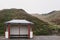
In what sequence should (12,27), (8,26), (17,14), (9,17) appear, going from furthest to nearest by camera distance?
(17,14), (9,17), (12,27), (8,26)

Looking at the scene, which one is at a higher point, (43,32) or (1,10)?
(1,10)

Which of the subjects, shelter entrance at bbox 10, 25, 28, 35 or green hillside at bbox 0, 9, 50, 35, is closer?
shelter entrance at bbox 10, 25, 28, 35

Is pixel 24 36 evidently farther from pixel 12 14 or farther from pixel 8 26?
pixel 12 14

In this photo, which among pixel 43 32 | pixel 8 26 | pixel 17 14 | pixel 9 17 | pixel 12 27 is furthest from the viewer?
pixel 17 14

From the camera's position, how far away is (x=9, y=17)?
39.0 m

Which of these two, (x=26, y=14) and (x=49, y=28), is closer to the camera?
(x=49, y=28)

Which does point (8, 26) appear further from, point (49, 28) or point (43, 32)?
point (49, 28)

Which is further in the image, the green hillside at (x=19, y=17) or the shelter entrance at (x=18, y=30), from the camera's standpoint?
the green hillside at (x=19, y=17)

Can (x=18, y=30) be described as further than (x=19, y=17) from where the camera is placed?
No

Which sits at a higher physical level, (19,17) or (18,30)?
(19,17)

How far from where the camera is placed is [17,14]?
41.8 meters

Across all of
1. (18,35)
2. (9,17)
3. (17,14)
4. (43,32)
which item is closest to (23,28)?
(18,35)

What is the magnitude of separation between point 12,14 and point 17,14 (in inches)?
39.3

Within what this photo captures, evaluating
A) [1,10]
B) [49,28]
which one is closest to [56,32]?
[49,28]
